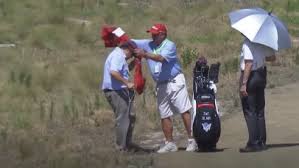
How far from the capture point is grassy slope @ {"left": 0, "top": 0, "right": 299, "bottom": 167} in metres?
11.0

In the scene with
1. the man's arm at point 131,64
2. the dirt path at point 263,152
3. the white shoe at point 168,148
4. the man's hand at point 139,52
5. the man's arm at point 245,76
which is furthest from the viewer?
the man's arm at point 131,64

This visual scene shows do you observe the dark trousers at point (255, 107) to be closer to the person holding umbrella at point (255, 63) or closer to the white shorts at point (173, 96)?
the person holding umbrella at point (255, 63)

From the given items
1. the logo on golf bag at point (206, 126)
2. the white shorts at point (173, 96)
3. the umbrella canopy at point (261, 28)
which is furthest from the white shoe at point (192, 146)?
the umbrella canopy at point (261, 28)

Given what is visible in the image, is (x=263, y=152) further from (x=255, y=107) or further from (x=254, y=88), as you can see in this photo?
(x=254, y=88)

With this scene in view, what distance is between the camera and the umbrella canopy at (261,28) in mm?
10742

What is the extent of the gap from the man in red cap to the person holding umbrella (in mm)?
749

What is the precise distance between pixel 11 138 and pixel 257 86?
3.15 meters

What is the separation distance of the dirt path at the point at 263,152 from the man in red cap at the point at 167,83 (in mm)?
300

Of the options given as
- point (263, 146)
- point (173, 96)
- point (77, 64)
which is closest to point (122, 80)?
point (173, 96)

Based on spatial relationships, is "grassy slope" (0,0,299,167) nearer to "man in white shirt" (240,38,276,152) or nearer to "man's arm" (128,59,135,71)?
"man's arm" (128,59,135,71)

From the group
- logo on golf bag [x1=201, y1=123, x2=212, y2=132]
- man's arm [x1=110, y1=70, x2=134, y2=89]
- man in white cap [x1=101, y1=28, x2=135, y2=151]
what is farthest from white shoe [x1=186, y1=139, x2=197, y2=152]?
man's arm [x1=110, y1=70, x2=134, y2=89]

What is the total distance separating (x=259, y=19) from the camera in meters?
11.0

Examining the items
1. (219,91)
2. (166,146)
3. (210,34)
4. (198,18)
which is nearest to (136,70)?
(166,146)

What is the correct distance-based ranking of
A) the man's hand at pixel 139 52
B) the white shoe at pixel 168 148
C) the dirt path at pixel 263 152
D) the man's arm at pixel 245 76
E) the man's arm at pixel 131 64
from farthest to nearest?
the man's arm at pixel 131 64 → the white shoe at pixel 168 148 → the man's hand at pixel 139 52 → the man's arm at pixel 245 76 → the dirt path at pixel 263 152
